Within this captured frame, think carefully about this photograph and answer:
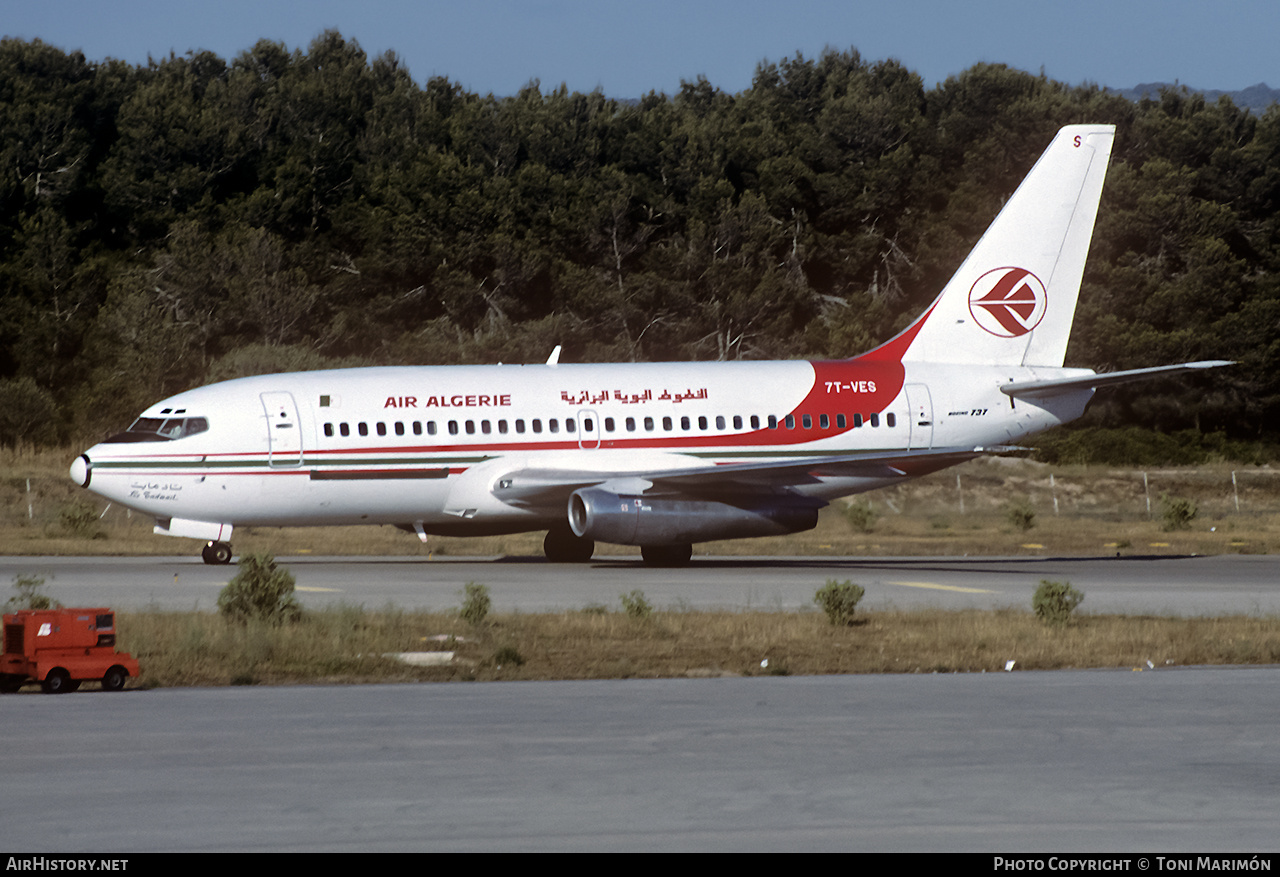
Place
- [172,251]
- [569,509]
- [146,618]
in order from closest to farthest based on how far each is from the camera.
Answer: [146,618] < [569,509] < [172,251]

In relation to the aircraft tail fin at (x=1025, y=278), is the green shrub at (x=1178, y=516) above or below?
below

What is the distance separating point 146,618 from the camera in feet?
59.1

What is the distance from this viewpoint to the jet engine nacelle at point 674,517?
27656 millimetres

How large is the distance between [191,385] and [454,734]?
49.9 metres

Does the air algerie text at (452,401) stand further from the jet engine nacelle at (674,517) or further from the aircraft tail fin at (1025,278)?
the aircraft tail fin at (1025,278)

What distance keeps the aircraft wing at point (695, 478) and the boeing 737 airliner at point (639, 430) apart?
0.04 metres

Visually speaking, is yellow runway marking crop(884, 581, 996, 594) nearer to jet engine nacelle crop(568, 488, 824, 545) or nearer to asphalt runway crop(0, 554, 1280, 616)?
asphalt runway crop(0, 554, 1280, 616)

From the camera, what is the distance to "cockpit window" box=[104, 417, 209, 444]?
92.7 ft

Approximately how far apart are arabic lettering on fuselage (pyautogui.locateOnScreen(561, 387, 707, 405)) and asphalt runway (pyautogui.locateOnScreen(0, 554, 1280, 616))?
3.03 m

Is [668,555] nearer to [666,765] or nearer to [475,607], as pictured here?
[475,607]

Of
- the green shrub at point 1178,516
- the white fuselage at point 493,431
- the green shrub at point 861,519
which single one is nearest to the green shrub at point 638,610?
the white fuselage at point 493,431

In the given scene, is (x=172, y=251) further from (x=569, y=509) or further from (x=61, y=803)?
(x=61, y=803)

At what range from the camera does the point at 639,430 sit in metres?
30.5

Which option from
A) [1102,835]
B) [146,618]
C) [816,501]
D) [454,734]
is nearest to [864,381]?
[816,501]
